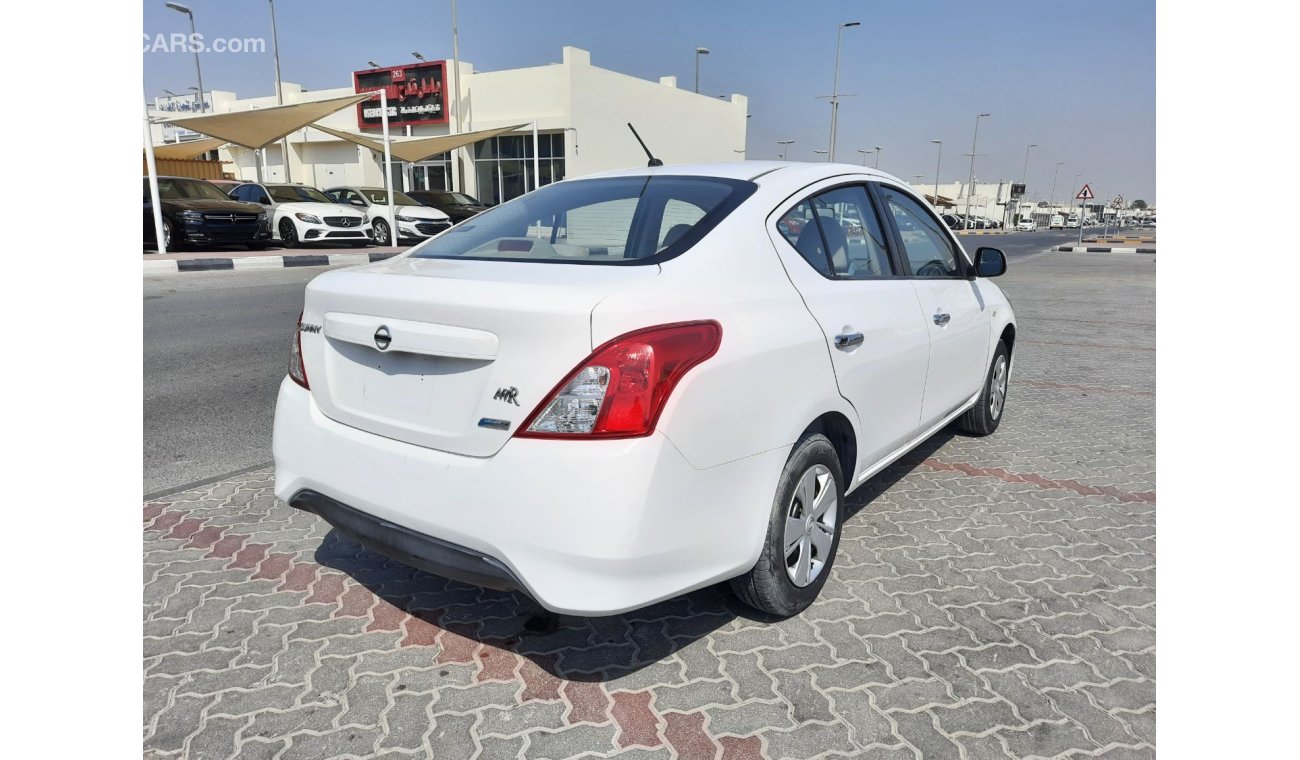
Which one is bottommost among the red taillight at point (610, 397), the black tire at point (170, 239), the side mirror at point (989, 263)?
the red taillight at point (610, 397)

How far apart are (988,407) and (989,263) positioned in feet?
3.47

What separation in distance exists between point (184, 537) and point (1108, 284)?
18.6 meters

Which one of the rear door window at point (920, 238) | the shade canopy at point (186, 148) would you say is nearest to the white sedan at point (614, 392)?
the rear door window at point (920, 238)

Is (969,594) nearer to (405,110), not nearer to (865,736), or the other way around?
(865,736)

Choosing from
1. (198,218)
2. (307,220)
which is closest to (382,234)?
(307,220)

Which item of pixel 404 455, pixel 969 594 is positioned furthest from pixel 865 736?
pixel 404 455

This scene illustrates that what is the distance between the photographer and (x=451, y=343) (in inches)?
88.0

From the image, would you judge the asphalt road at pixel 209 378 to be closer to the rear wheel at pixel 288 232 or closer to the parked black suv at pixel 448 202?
the rear wheel at pixel 288 232

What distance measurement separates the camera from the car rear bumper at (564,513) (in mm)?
2096

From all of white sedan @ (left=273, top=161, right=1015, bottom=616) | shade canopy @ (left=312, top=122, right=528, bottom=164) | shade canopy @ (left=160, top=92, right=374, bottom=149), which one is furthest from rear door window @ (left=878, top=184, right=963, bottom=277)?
shade canopy @ (left=312, top=122, right=528, bottom=164)

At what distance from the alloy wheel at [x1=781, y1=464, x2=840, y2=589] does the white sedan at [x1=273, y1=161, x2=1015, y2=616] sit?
0.01 meters

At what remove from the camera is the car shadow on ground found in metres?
2.61

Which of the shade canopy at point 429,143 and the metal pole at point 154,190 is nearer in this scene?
the metal pole at point 154,190

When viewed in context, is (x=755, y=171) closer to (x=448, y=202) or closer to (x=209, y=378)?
Answer: (x=209, y=378)
